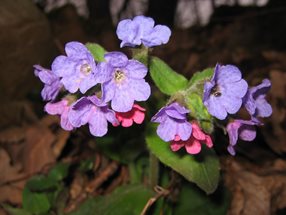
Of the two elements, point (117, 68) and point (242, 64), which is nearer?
point (117, 68)

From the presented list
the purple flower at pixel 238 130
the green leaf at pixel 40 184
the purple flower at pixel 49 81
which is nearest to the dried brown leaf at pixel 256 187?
the purple flower at pixel 238 130

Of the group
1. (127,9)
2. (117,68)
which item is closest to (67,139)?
(117,68)

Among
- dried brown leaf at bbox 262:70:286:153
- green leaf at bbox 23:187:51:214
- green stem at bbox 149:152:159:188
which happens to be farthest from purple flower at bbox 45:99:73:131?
dried brown leaf at bbox 262:70:286:153

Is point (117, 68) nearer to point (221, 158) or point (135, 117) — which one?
point (135, 117)

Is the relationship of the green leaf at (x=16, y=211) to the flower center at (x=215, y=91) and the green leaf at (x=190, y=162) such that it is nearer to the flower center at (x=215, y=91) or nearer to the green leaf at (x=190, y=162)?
the green leaf at (x=190, y=162)

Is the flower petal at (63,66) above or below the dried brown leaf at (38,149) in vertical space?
above

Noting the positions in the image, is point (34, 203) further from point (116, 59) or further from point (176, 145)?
point (116, 59)

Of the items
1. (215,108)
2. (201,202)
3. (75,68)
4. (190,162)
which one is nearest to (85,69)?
(75,68)
